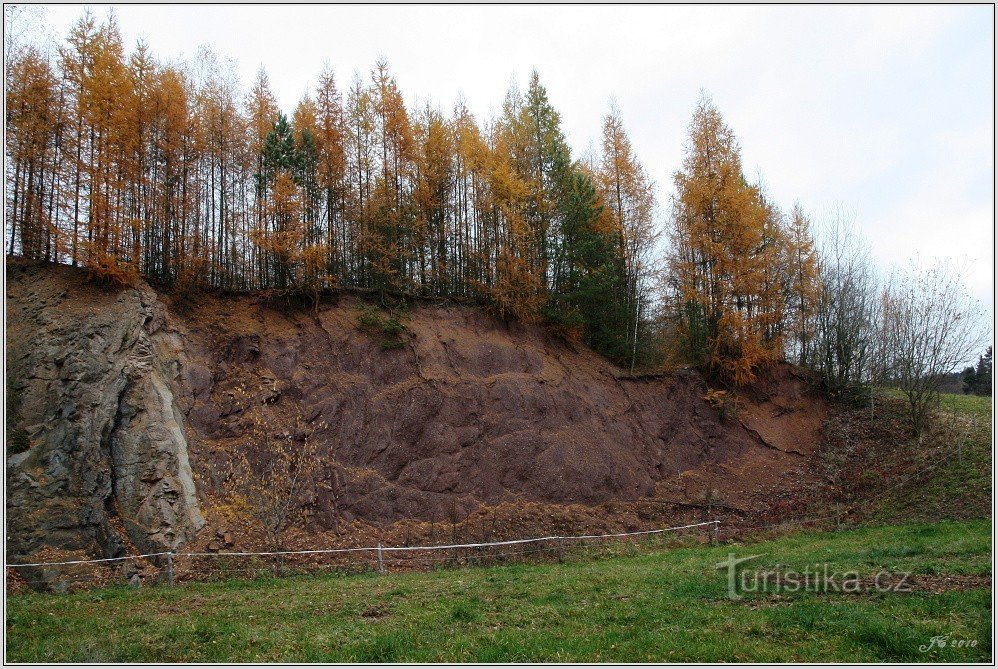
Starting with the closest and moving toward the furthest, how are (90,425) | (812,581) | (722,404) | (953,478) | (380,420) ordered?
(812,581) < (90,425) < (380,420) < (953,478) < (722,404)

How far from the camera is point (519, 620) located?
8828 millimetres

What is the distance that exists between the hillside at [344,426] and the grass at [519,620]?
303 cm

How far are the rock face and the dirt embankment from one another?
0.05 m

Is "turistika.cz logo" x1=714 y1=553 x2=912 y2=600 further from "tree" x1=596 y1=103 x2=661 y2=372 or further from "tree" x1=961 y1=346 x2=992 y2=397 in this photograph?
"tree" x1=961 y1=346 x2=992 y2=397

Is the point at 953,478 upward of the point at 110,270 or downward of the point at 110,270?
downward

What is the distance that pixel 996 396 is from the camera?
12.7 meters

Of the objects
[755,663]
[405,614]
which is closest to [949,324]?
[755,663]

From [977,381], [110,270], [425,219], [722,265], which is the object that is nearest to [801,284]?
[722,265]

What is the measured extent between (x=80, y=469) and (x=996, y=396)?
1997cm

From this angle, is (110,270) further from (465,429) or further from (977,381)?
(977,381)

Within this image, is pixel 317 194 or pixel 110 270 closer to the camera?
pixel 110 270

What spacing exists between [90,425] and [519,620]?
11.8 meters

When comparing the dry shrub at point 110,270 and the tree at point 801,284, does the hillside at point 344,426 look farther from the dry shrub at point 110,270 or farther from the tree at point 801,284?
the tree at point 801,284

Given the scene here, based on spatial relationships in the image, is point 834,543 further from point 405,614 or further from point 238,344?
point 238,344
